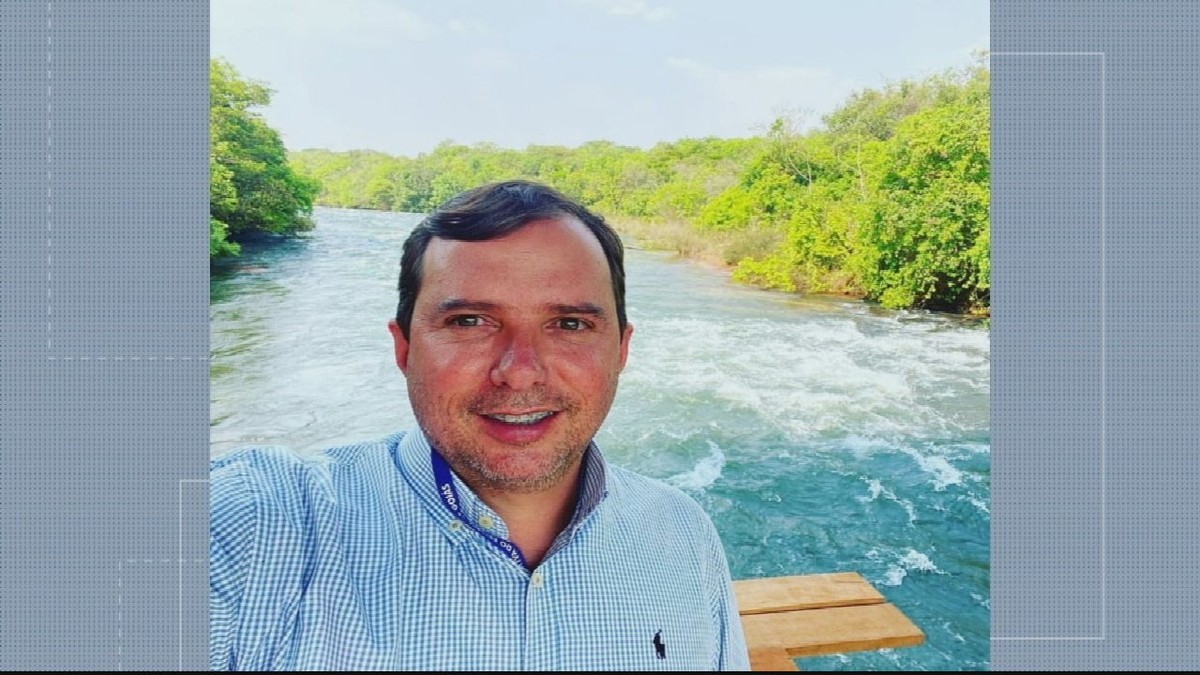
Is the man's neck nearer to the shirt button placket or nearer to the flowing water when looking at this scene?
the shirt button placket

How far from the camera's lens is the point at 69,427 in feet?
1.71

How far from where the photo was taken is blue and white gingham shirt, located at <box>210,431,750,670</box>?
478mm

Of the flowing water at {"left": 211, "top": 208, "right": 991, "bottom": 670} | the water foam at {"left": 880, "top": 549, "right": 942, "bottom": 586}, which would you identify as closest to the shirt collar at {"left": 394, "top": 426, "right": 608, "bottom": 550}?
the flowing water at {"left": 211, "top": 208, "right": 991, "bottom": 670}

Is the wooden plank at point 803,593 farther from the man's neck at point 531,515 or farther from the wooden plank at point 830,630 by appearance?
the man's neck at point 531,515

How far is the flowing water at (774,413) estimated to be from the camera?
3400mm

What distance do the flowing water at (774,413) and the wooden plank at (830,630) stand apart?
129cm

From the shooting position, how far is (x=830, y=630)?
3.51 ft

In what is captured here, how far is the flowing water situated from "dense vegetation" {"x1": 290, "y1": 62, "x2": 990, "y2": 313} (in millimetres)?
485

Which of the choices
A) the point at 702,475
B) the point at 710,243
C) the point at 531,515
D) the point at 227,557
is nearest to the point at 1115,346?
the point at 531,515

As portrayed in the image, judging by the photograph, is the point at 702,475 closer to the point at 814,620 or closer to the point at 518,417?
the point at 814,620

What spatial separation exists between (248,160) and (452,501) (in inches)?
375

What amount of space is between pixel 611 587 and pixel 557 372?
157 millimetres

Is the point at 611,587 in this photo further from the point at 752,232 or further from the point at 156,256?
the point at 752,232

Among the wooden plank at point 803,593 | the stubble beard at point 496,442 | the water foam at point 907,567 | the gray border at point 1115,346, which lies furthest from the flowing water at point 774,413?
the stubble beard at point 496,442
